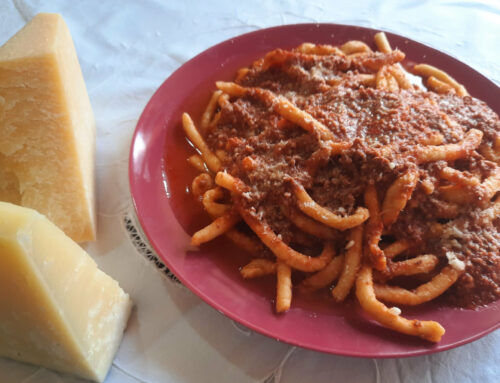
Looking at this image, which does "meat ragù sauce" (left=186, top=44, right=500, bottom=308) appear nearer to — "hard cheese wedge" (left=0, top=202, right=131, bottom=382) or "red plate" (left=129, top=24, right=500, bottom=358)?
"red plate" (left=129, top=24, right=500, bottom=358)

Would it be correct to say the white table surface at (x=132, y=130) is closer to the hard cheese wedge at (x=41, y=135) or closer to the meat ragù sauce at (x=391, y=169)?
the hard cheese wedge at (x=41, y=135)

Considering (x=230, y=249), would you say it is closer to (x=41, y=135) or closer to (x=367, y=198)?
(x=367, y=198)

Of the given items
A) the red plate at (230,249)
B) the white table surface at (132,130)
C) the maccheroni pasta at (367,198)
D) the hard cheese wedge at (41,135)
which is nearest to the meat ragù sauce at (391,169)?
the maccheroni pasta at (367,198)

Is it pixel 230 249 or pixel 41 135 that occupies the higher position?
pixel 41 135

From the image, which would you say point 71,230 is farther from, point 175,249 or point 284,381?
point 284,381

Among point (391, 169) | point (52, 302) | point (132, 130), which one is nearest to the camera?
point (52, 302)

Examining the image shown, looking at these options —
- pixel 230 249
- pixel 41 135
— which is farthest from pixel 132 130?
pixel 230 249
